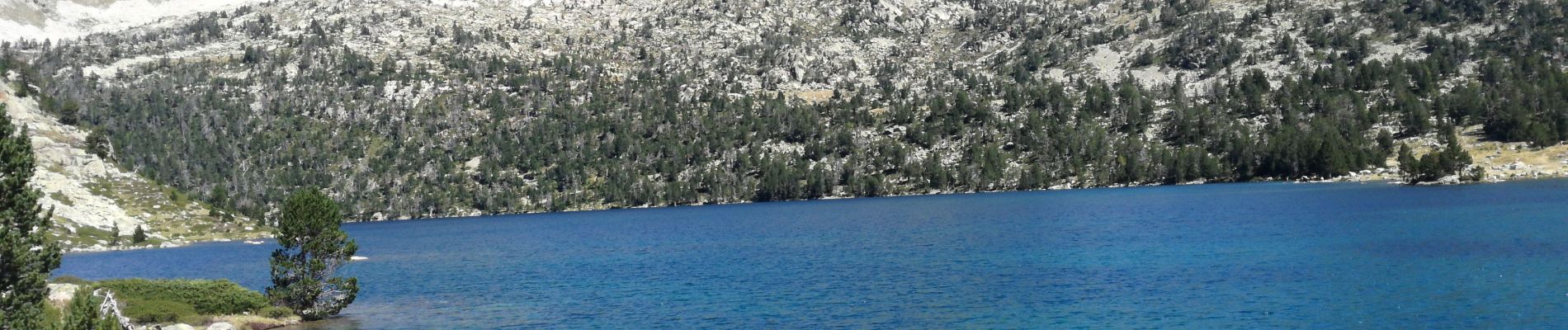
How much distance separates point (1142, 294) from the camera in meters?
55.6

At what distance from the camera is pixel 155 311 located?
5359 cm

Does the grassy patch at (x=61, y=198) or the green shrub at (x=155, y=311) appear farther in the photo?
the grassy patch at (x=61, y=198)

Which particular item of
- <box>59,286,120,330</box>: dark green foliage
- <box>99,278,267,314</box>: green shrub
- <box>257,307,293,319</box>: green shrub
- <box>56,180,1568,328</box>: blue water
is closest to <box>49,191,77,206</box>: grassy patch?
<box>56,180,1568,328</box>: blue water

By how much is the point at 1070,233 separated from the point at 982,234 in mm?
8815

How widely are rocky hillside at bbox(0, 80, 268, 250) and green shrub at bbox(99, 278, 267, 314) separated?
8076cm

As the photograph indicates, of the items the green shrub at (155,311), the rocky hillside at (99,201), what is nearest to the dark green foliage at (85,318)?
the green shrub at (155,311)

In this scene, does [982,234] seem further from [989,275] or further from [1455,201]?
[1455,201]

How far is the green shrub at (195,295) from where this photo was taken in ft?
182

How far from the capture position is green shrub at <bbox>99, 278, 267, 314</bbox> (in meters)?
55.6

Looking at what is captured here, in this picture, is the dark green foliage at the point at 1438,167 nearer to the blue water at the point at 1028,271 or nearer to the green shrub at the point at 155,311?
the blue water at the point at 1028,271

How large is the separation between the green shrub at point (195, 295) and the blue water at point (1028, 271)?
444 cm

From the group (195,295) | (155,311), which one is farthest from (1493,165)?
(155,311)

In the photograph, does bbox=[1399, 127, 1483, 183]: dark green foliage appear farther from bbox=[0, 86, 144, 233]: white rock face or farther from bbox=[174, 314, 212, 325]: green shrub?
bbox=[0, 86, 144, 233]: white rock face

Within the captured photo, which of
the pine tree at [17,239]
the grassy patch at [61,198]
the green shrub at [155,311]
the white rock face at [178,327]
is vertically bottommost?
the white rock face at [178,327]
